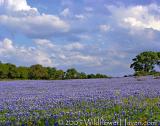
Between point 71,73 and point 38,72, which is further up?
point 38,72

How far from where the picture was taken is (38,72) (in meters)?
50.5

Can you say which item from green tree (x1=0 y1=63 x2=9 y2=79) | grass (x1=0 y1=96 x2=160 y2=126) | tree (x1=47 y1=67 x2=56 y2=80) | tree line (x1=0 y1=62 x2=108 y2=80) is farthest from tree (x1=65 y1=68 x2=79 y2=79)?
grass (x1=0 y1=96 x2=160 y2=126)

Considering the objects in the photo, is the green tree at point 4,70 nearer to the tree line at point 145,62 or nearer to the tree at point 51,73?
the tree at point 51,73

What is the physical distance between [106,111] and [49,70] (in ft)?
148

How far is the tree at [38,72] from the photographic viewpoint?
5029 cm

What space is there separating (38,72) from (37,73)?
0.62 ft

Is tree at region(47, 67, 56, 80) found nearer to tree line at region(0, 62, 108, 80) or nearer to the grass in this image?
tree line at region(0, 62, 108, 80)

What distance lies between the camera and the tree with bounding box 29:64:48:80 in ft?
165

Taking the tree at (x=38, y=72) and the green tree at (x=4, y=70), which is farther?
the green tree at (x=4, y=70)

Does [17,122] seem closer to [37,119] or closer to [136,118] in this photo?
[37,119]

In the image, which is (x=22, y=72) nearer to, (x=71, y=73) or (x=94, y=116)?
(x=71, y=73)

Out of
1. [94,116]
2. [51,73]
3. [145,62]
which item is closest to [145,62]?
[145,62]

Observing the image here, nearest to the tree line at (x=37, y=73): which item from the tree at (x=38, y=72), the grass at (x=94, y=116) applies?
the tree at (x=38, y=72)

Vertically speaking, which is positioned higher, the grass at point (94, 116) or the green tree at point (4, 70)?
the green tree at point (4, 70)
